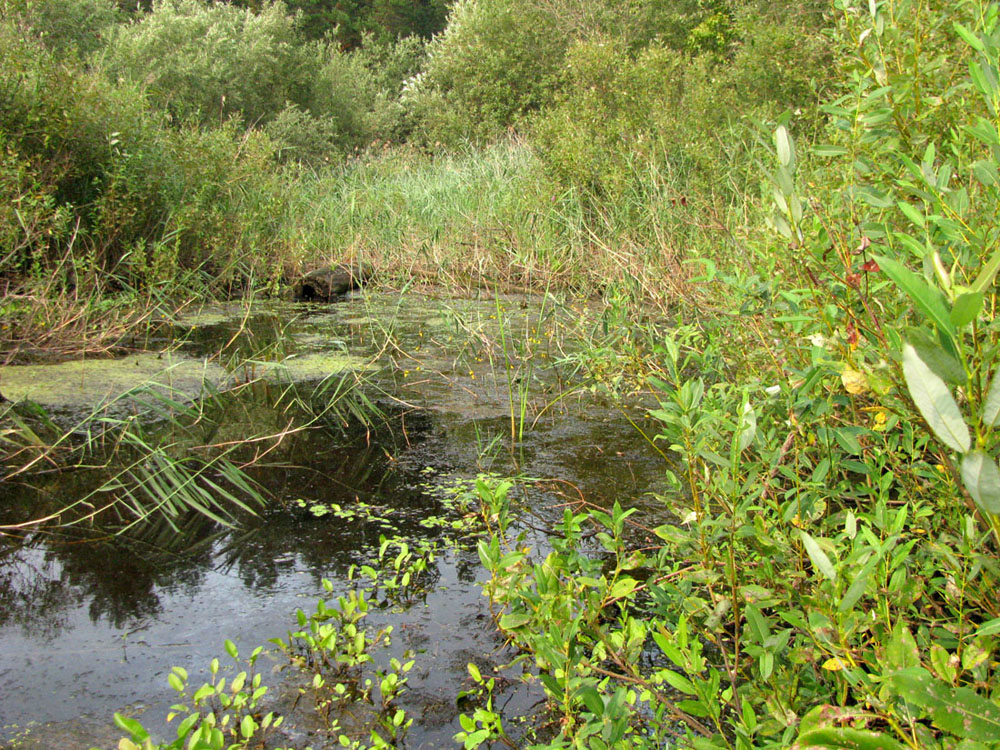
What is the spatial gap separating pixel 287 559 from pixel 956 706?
215 centimetres

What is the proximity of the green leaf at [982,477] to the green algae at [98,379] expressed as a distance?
359cm

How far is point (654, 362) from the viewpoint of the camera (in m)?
3.08

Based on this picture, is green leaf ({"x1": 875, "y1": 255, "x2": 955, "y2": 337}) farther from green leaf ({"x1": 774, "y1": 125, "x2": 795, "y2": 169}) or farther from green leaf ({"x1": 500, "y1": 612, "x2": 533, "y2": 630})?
green leaf ({"x1": 500, "y1": 612, "x2": 533, "y2": 630})

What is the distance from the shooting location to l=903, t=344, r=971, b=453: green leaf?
71 cm

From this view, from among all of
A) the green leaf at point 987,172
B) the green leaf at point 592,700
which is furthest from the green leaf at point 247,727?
the green leaf at point 987,172

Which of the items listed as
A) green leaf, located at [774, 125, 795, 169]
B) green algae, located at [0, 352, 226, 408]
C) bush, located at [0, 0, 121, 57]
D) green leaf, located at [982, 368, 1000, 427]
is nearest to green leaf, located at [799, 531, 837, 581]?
green leaf, located at [982, 368, 1000, 427]

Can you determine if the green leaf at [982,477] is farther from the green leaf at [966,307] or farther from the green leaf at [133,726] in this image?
the green leaf at [133,726]

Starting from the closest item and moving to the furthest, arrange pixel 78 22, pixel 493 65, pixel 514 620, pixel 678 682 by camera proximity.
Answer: pixel 678 682
pixel 514 620
pixel 78 22
pixel 493 65

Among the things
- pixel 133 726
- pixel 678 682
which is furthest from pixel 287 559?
pixel 678 682

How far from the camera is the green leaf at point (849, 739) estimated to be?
884mm

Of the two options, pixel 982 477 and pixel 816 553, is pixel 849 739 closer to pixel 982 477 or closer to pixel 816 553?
pixel 816 553

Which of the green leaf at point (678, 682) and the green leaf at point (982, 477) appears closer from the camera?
the green leaf at point (982, 477)

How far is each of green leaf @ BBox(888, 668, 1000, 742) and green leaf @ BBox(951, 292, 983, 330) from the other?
1.16 ft

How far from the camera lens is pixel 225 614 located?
7.63 feet
